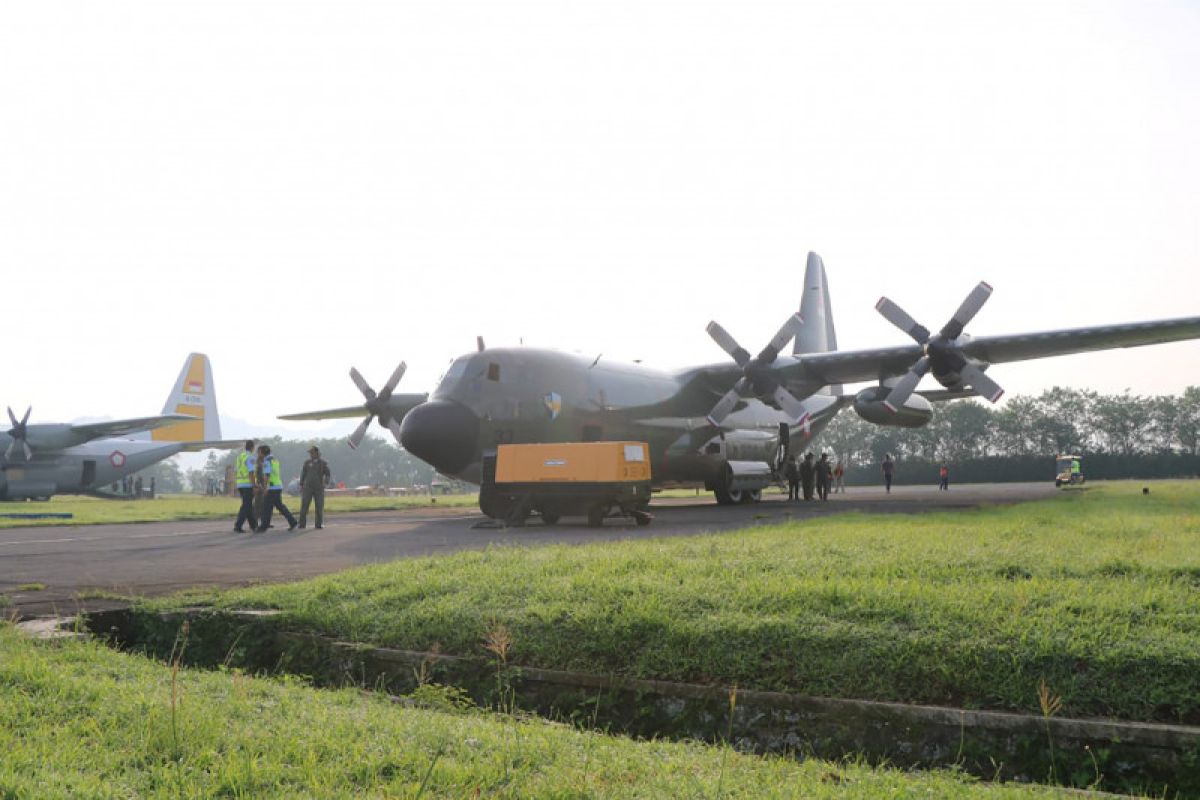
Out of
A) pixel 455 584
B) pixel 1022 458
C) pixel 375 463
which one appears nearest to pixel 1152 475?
pixel 1022 458

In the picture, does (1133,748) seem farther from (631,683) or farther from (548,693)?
(548,693)

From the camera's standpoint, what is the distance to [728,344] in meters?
25.9

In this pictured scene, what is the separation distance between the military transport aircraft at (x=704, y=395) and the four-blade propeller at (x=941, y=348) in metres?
0.03

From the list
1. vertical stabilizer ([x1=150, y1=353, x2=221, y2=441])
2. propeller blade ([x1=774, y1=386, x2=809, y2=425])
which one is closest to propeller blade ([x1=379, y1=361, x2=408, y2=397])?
propeller blade ([x1=774, y1=386, x2=809, y2=425])

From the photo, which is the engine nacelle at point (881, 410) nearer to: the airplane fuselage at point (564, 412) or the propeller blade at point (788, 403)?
the propeller blade at point (788, 403)

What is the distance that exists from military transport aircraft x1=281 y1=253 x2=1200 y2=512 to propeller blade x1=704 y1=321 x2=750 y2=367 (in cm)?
3

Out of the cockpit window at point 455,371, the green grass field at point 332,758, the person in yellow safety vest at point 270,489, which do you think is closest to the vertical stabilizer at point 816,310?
the cockpit window at point 455,371

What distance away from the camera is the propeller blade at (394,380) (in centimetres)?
2778

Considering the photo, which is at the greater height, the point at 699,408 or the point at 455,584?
the point at 699,408

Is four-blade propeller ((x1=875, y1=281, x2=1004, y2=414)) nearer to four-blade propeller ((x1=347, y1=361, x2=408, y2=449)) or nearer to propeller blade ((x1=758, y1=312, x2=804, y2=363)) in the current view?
propeller blade ((x1=758, y1=312, x2=804, y2=363))

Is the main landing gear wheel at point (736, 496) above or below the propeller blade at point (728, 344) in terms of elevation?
below

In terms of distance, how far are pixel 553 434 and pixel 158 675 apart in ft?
51.3

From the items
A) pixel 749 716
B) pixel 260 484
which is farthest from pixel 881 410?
pixel 749 716

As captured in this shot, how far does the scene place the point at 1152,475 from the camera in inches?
3314
